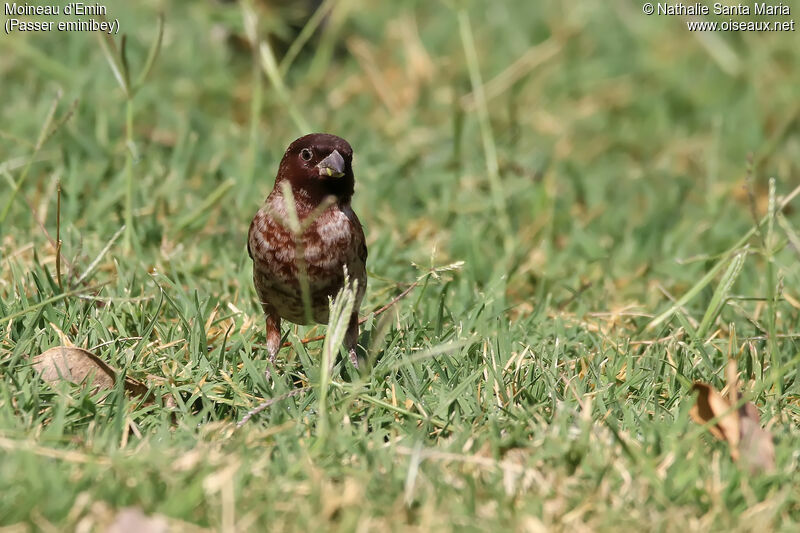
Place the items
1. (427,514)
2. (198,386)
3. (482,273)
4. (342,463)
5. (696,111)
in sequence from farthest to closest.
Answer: (696,111)
(482,273)
(198,386)
(342,463)
(427,514)

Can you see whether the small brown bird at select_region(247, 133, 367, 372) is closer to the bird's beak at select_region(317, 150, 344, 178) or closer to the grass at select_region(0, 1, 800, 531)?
the bird's beak at select_region(317, 150, 344, 178)

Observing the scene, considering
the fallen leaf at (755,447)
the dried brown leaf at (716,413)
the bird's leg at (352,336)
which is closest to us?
the fallen leaf at (755,447)

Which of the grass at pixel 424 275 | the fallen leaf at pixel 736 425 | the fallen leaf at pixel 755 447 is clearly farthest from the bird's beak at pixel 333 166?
the fallen leaf at pixel 755 447

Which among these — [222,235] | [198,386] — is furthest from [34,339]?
[222,235]

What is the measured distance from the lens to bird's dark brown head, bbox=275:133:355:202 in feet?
11.4

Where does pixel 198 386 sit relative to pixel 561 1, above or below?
below

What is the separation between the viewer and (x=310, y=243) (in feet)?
11.3

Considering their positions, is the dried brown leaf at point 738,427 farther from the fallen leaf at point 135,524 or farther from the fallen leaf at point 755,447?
the fallen leaf at point 135,524

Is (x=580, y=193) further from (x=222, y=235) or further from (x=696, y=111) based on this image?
(x=222, y=235)

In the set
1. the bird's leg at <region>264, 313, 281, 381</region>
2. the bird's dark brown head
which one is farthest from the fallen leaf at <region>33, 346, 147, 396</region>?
the bird's dark brown head

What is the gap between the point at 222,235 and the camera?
4.64 m

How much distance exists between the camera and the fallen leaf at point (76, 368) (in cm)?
315

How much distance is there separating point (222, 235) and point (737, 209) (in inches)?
114

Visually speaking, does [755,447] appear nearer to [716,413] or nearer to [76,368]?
[716,413]
